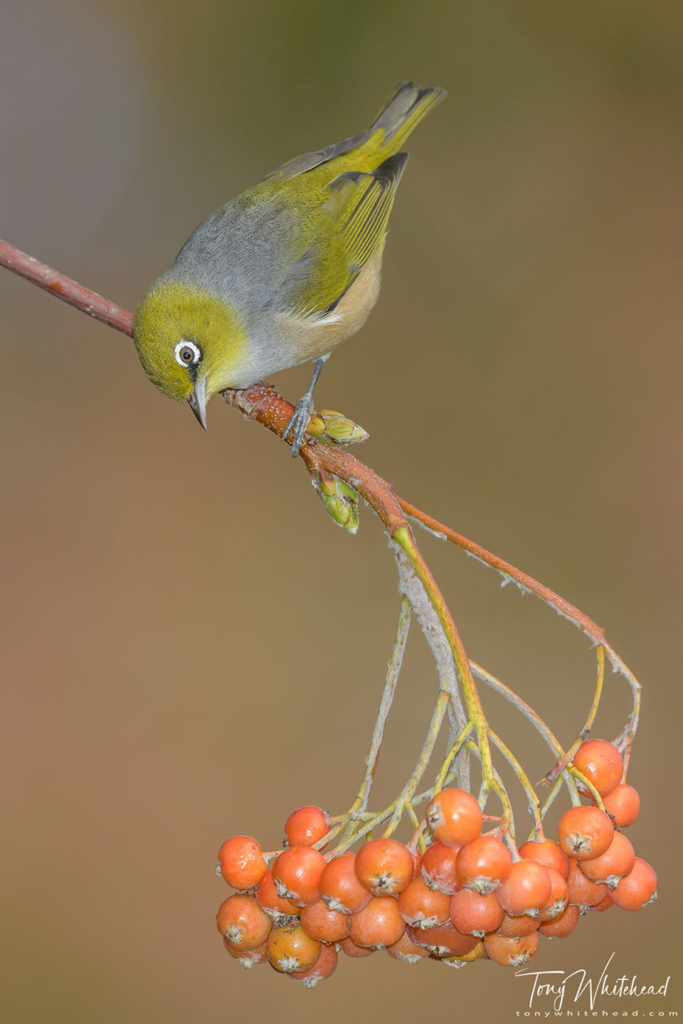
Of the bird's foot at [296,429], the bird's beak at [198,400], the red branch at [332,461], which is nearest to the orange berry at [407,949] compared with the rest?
the red branch at [332,461]

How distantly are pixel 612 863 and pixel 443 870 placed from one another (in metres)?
0.31

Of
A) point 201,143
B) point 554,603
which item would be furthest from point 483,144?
point 554,603

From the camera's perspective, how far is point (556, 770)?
141 centimetres

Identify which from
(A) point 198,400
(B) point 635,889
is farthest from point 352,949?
(A) point 198,400

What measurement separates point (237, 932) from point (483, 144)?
453cm

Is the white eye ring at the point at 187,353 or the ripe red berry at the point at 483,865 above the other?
the white eye ring at the point at 187,353

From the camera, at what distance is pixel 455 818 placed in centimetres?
125

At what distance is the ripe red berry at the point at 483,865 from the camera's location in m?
1.23

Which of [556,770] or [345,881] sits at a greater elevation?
[556,770]

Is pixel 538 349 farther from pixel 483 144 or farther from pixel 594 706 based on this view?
pixel 594 706

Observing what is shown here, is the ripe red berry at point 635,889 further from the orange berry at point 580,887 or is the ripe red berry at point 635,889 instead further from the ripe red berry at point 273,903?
the ripe red berry at point 273,903

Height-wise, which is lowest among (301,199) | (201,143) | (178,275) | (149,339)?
(149,339)

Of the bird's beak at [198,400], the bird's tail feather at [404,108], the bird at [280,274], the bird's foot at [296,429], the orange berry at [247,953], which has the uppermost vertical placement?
the bird's tail feather at [404,108]

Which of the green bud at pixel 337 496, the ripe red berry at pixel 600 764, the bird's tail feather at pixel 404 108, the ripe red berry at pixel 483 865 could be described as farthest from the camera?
the bird's tail feather at pixel 404 108
